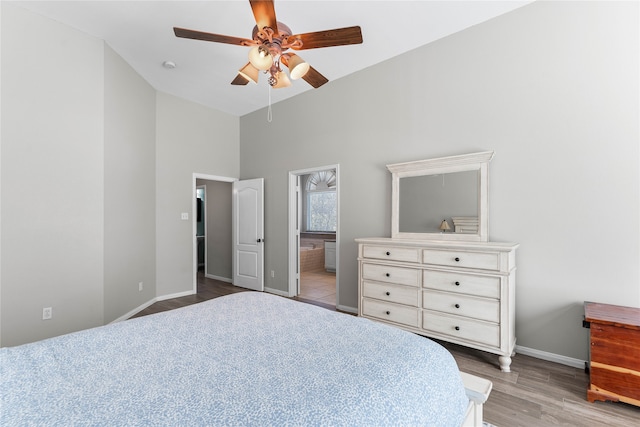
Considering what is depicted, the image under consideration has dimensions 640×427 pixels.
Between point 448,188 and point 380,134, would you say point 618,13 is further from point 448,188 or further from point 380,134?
point 380,134

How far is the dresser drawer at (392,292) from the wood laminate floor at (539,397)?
62 cm

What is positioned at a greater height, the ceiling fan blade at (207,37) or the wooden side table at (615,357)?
the ceiling fan blade at (207,37)

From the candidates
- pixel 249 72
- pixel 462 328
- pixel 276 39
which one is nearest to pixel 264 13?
pixel 276 39

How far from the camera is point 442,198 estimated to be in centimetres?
305

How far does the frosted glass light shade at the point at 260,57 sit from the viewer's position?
6.91 ft

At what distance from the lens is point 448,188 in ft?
9.86

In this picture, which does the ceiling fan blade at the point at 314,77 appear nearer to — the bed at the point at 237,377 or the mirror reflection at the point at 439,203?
the mirror reflection at the point at 439,203

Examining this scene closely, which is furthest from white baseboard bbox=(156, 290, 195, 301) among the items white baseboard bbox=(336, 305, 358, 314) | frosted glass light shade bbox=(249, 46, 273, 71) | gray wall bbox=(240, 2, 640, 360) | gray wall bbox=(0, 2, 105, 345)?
frosted glass light shade bbox=(249, 46, 273, 71)

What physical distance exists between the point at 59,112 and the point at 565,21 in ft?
15.1

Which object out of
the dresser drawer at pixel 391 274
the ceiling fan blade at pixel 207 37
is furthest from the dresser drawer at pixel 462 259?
the ceiling fan blade at pixel 207 37

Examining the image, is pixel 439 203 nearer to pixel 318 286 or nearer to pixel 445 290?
pixel 445 290

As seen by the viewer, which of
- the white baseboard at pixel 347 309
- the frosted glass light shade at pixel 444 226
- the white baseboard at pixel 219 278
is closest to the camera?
the frosted glass light shade at pixel 444 226

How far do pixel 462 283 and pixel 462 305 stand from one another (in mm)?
189

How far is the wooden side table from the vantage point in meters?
1.89
